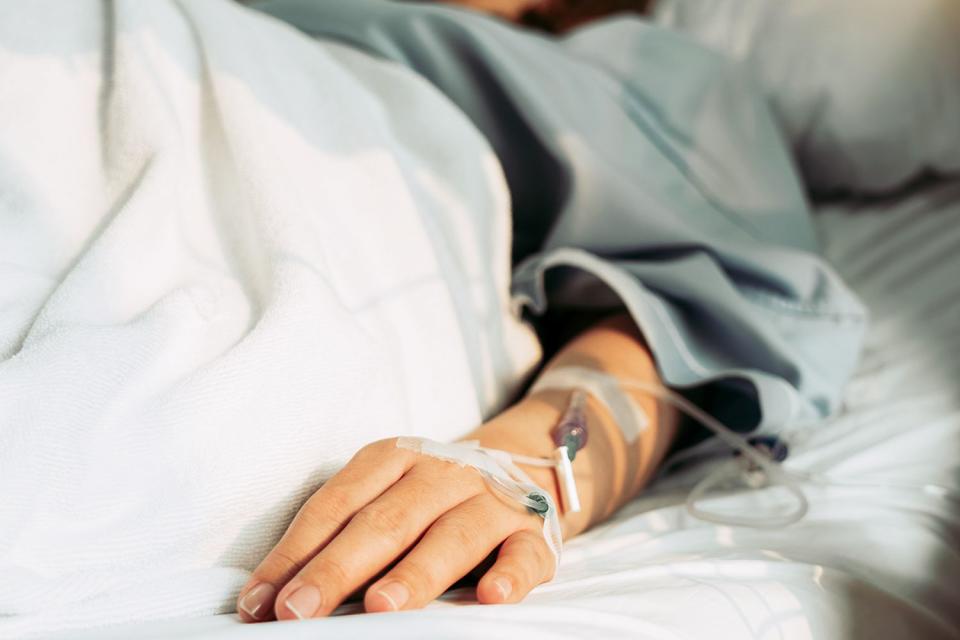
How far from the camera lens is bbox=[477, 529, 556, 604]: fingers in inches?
17.1

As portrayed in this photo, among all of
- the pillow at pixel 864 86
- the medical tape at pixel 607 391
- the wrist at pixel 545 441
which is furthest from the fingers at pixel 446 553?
the pillow at pixel 864 86

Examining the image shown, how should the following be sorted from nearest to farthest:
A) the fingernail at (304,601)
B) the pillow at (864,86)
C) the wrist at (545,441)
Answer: the fingernail at (304,601)
the wrist at (545,441)
the pillow at (864,86)

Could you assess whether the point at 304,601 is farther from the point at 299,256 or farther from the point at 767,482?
the point at 767,482

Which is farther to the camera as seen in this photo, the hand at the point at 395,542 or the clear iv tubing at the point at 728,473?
the clear iv tubing at the point at 728,473

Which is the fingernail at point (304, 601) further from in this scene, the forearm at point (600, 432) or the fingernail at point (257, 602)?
the forearm at point (600, 432)

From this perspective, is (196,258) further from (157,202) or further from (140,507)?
(140,507)

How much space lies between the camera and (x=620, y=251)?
0.84m

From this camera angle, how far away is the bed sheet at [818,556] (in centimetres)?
40

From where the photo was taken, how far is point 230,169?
0.60m

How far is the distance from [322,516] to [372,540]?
0.03 meters

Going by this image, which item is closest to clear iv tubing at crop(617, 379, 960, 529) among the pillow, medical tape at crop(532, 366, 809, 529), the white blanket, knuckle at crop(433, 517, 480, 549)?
medical tape at crop(532, 366, 809, 529)

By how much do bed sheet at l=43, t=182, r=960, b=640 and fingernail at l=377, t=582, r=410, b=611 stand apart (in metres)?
0.02

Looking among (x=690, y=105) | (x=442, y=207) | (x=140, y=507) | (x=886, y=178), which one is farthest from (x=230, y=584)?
(x=886, y=178)

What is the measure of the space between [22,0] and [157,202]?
0.58 ft
